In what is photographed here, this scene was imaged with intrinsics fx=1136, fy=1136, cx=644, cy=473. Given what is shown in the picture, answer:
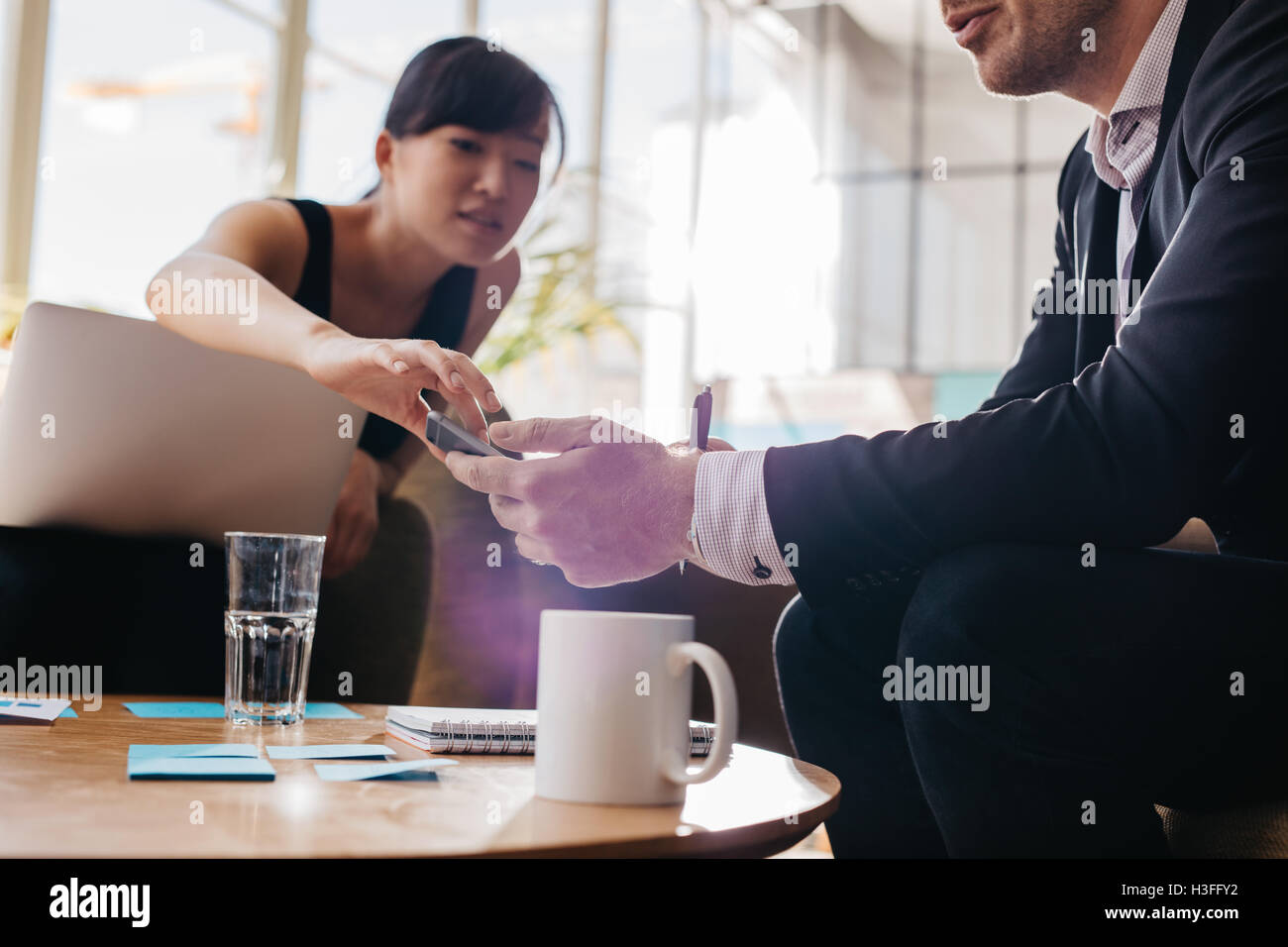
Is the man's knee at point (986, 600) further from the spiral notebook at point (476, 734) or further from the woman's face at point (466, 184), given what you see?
the woman's face at point (466, 184)

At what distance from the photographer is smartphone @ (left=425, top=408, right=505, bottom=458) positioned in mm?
1069

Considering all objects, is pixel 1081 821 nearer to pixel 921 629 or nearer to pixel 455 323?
pixel 921 629

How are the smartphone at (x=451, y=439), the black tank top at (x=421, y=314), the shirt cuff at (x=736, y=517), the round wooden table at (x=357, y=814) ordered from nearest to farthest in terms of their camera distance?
the round wooden table at (x=357, y=814), the shirt cuff at (x=736, y=517), the smartphone at (x=451, y=439), the black tank top at (x=421, y=314)

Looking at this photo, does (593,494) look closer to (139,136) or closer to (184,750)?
(184,750)

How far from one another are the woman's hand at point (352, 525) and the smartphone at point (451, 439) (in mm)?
751

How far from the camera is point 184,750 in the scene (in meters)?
0.79

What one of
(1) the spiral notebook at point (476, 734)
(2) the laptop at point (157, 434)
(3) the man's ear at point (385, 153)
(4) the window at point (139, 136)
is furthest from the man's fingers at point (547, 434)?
(4) the window at point (139, 136)

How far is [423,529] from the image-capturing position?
1992 millimetres

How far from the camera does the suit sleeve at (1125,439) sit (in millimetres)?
863

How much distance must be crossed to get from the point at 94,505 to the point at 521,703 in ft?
3.01

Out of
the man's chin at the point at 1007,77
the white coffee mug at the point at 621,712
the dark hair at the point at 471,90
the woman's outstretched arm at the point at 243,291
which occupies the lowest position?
→ the white coffee mug at the point at 621,712

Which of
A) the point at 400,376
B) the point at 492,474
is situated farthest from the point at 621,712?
the point at 400,376

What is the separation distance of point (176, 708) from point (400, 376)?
428 millimetres
